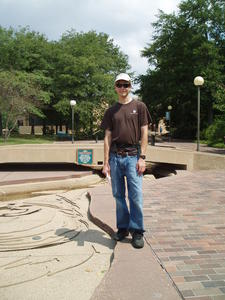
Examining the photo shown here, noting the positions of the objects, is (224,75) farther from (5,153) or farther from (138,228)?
(138,228)

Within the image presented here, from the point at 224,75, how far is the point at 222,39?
4814 millimetres

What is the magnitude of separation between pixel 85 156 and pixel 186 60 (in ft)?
71.1

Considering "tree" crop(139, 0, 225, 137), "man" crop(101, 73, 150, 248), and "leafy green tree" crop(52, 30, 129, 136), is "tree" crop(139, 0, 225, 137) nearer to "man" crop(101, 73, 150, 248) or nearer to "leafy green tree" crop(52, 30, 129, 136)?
"leafy green tree" crop(52, 30, 129, 136)

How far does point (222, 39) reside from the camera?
29734mm

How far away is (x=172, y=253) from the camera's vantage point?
11.0 feet

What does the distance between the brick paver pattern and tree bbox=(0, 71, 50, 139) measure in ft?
67.0

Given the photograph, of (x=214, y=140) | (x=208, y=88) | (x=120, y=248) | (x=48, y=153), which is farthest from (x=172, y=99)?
(x=120, y=248)

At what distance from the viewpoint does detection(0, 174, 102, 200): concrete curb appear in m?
8.82

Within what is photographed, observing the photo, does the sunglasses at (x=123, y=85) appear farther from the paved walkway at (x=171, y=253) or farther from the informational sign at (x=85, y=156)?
the informational sign at (x=85, y=156)

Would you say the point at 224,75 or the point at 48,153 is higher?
the point at 224,75

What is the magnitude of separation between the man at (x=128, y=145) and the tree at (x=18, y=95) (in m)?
22.3

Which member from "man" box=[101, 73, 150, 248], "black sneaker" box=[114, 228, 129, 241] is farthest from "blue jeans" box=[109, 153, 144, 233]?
"black sneaker" box=[114, 228, 129, 241]

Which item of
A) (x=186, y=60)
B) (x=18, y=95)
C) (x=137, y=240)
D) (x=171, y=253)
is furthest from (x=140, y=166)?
(x=186, y=60)

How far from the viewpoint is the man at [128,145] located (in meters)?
3.42
